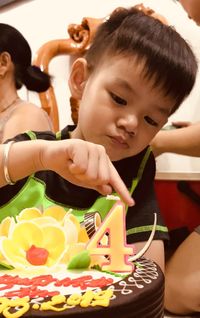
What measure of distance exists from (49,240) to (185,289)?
1.51 ft

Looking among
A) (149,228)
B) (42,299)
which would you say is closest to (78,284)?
(42,299)

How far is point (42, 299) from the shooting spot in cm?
36

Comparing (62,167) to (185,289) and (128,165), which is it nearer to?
(128,165)

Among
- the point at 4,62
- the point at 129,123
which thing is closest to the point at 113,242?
the point at 129,123

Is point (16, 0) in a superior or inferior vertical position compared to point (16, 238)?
superior

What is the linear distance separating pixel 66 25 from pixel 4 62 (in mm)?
270

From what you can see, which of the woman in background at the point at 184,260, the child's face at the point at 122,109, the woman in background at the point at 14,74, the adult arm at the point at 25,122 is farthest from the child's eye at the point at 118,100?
the woman in background at the point at 14,74

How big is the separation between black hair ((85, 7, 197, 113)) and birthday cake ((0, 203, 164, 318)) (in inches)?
9.8

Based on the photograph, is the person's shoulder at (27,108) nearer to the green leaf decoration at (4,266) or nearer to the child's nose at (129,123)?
the child's nose at (129,123)

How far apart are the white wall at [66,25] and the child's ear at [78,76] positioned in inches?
19.5

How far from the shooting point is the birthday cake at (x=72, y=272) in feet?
1.16

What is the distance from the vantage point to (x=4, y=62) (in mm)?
1336

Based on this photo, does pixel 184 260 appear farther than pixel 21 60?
No

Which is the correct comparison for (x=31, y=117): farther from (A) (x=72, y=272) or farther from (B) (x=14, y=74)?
(A) (x=72, y=272)
